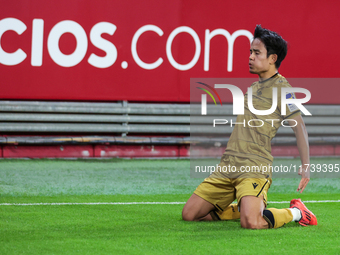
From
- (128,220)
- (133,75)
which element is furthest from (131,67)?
(128,220)


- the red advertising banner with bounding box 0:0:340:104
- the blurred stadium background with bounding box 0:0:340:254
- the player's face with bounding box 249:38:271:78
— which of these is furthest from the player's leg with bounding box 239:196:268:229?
the red advertising banner with bounding box 0:0:340:104

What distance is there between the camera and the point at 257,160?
3850mm

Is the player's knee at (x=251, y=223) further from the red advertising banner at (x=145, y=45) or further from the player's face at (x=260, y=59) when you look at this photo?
the red advertising banner at (x=145, y=45)

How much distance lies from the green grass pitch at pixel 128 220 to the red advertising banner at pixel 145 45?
6.04ft

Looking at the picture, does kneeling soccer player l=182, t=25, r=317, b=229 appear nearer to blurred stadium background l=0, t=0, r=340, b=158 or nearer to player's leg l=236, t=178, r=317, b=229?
player's leg l=236, t=178, r=317, b=229

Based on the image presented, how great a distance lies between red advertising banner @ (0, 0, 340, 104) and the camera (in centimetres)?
827

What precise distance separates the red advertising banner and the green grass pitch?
184 cm

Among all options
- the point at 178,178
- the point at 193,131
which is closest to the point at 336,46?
the point at 193,131

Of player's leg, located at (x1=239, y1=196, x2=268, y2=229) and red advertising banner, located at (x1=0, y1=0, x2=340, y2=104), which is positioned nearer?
player's leg, located at (x1=239, y1=196, x2=268, y2=229)

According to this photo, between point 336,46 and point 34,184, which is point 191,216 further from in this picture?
point 336,46

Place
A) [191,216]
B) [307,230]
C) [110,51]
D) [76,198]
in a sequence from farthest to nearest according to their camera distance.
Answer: [110,51], [76,198], [191,216], [307,230]

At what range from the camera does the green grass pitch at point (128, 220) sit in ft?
10.2

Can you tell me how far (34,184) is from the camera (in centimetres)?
593

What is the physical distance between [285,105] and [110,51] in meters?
5.27
